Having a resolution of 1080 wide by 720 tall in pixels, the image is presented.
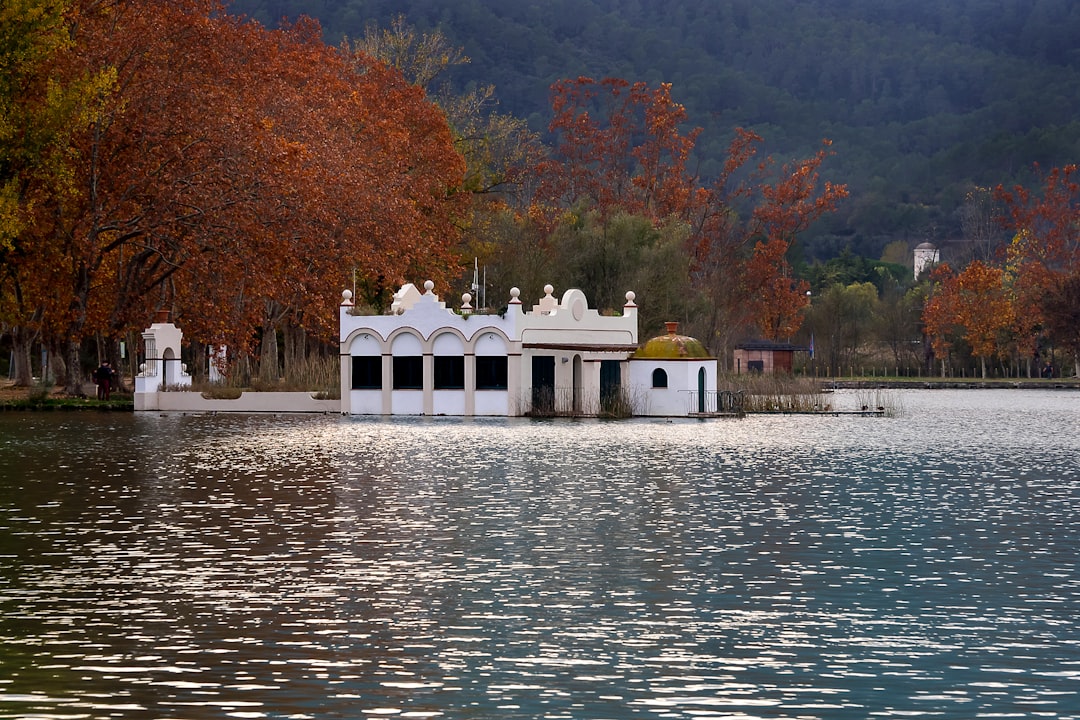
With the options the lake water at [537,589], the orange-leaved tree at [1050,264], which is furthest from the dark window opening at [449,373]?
the orange-leaved tree at [1050,264]

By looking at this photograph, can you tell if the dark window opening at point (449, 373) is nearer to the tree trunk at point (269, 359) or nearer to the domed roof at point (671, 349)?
the domed roof at point (671, 349)

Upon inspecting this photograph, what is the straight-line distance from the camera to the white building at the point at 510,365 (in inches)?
2648

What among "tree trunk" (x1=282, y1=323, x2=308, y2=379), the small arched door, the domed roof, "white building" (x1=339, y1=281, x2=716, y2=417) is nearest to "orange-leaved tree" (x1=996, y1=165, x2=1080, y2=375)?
"tree trunk" (x1=282, y1=323, x2=308, y2=379)

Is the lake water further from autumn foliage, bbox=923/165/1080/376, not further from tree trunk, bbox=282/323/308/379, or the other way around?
autumn foliage, bbox=923/165/1080/376

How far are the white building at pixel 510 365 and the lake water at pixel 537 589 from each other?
87.6 feet

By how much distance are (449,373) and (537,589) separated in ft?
161

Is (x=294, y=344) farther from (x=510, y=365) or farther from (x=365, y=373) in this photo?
(x=510, y=365)

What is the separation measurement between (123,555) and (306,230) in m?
48.6

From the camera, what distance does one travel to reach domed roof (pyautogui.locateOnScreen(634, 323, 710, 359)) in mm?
68000

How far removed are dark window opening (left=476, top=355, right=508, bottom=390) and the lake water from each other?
87.2 ft

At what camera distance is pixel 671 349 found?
6819 centimetres

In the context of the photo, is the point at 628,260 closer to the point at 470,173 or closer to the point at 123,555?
the point at 470,173

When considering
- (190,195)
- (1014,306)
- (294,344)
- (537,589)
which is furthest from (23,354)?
(1014,306)

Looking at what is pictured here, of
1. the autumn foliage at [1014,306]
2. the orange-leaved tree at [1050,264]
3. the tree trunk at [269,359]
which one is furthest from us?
the autumn foliage at [1014,306]
